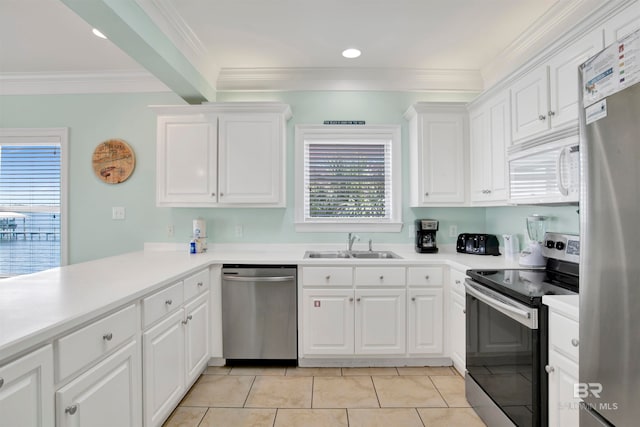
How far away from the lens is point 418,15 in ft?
7.51

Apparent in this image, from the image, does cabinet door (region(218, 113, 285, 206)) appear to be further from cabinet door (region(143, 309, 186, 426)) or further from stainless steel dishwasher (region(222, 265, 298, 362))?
cabinet door (region(143, 309, 186, 426))

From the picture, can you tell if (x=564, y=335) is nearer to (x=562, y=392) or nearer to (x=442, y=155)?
(x=562, y=392)

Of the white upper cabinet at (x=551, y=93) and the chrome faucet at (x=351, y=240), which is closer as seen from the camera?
the white upper cabinet at (x=551, y=93)

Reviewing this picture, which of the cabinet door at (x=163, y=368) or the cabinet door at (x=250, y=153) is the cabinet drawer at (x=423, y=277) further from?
→ the cabinet door at (x=163, y=368)

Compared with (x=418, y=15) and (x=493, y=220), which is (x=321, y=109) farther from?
(x=493, y=220)

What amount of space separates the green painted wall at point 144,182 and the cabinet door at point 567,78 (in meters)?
1.41

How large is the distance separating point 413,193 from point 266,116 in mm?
1551

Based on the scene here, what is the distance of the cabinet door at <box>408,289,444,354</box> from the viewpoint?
2.60m

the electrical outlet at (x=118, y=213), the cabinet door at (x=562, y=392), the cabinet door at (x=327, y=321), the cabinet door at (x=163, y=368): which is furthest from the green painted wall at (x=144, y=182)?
the cabinet door at (x=562, y=392)

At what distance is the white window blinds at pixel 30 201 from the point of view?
3199 millimetres

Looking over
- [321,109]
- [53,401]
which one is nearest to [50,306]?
[53,401]

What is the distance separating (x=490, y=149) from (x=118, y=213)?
346cm

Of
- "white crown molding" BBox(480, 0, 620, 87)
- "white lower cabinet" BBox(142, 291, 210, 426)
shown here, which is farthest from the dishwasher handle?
"white crown molding" BBox(480, 0, 620, 87)

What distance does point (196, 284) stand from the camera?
2.30 metres
